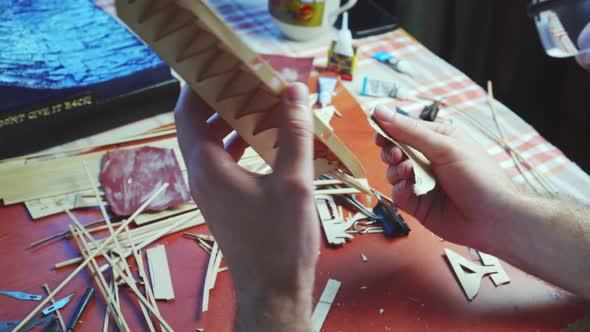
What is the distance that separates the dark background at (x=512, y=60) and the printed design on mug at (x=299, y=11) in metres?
0.84

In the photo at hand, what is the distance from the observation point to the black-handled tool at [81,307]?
2.70ft

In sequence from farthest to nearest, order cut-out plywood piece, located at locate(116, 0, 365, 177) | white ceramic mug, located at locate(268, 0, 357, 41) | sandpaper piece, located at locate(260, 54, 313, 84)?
white ceramic mug, located at locate(268, 0, 357, 41) < sandpaper piece, located at locate(260, 54, 313, 84) < cut-out plywood piece, located at locate(116, 0, 365, 177)

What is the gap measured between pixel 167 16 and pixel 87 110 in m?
0.68

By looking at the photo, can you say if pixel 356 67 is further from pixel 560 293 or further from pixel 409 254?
pixel 560 293

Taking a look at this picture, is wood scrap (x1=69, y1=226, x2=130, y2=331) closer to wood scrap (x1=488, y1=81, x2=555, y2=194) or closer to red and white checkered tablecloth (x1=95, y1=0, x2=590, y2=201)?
red and white checkered tablecloth (x1=95, y1=0, x2=590, y2=201)

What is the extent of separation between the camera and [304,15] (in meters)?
1.54

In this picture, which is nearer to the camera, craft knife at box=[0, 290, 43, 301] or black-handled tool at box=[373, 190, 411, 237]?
craft knife at box=[0, 290, 43, 301]

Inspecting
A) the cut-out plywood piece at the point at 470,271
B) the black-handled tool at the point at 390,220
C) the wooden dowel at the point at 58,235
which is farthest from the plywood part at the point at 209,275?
the cut-out plywood piece at the point at 470,271

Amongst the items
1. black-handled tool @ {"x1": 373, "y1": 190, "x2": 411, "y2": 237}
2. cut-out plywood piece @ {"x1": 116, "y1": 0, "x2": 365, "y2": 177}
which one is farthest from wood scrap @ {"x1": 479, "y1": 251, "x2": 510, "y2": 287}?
cut-out plywood piece @ {"x1": 116, "y1": 0, "x2": 365, "y2": 177}

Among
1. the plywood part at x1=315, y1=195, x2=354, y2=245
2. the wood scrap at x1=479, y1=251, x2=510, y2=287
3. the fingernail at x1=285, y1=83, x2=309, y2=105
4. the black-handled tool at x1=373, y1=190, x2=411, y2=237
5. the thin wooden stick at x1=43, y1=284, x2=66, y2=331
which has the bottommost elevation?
the thin wooden stick at x1=43, y1=284, x2=66, y2=331

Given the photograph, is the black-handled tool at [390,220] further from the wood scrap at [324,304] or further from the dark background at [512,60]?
the dark background at [512,60]

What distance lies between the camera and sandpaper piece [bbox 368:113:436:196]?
0.88 m

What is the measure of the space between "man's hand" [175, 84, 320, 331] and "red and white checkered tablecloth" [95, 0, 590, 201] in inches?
30.5

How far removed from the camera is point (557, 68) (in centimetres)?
205
